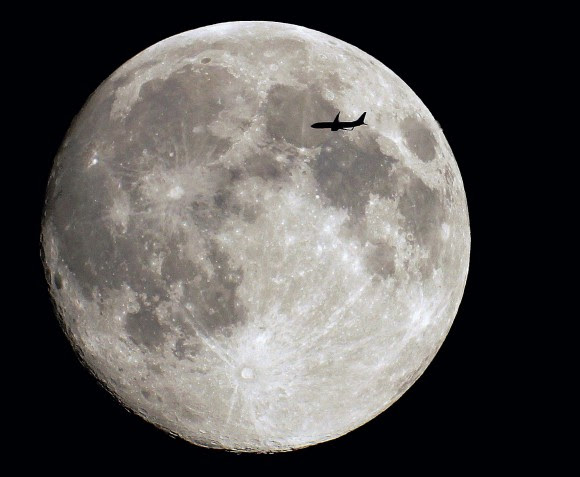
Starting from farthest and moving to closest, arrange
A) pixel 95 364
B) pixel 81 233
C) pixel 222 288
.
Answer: pixel 95 364 → pixel 81 233 → pixel 222 288

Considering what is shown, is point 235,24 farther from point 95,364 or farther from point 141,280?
point 95,364

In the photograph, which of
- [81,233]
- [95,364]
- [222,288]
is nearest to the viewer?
[222,288]

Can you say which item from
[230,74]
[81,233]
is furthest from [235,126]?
[81,233]

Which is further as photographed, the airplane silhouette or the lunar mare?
the airplane silhouette

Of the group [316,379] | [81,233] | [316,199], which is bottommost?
[316,379]

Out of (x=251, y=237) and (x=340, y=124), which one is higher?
(x=340, y=124)

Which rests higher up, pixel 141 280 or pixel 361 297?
pixel 141 280

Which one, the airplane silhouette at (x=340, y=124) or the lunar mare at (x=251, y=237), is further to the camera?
the airplane silhouette at (x=340, y=124)

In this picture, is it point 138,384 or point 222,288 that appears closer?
point 222,288
